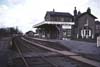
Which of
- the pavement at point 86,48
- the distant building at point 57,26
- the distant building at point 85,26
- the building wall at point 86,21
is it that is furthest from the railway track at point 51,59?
the building wall at point 86,21

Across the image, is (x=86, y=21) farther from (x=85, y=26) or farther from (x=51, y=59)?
(x=51, y=59)

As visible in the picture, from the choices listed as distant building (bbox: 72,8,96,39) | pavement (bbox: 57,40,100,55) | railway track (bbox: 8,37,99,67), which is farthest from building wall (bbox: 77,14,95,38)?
railway track (bbox: 8,37,99,67)

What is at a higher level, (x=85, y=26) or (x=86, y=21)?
(x=86, y=21)

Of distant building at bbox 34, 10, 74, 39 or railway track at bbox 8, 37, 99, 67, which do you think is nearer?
railway track at bbox 8, 37, 99, 67

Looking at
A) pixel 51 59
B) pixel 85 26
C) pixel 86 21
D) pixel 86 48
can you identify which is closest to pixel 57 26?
pixel 85 26

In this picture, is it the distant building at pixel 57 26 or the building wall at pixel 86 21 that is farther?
the building wall at pixel 86 21

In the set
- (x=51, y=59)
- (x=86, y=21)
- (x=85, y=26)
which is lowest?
(x=51, y=59)

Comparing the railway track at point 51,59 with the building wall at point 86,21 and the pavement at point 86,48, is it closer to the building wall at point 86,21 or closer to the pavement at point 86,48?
the pavement at point 86,48

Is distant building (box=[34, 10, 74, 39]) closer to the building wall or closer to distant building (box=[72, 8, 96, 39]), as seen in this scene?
distant building (box=[72, 8, 96, 39])

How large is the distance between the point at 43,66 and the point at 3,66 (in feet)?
7.29

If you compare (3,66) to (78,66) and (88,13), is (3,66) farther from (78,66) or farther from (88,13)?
(88,13)

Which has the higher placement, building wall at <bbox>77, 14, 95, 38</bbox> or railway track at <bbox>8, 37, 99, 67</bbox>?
building wall at <bbox>77, 14, 95, 38</bbox>

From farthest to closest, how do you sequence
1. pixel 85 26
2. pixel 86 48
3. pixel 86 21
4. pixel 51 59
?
pixel 86 21 < pixel 85 26 < pixel 86 48 < pixel 51 59

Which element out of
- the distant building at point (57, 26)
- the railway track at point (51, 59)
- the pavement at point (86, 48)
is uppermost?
A: the distant building at point (57, 26)
